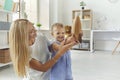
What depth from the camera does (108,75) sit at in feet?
8.95

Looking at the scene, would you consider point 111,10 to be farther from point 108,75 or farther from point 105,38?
point 108,75

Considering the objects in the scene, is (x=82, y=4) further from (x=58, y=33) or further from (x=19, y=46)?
(x=19, y=46)

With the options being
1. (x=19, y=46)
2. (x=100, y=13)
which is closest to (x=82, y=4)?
(x=100, y=13)

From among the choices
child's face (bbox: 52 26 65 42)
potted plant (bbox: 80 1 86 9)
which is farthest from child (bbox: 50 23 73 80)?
potted plant (bbox: 80 1 86 9)

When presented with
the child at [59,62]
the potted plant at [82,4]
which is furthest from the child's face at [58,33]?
the potted plant at [82,4]

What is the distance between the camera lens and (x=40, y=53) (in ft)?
3.04

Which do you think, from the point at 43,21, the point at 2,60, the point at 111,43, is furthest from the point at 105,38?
the point at 2,60

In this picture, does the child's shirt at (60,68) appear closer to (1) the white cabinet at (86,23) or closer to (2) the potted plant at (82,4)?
(1) the white cabinet at (86,23)

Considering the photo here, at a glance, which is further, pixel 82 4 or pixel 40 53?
pixel 82 4

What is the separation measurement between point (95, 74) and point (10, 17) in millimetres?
2371

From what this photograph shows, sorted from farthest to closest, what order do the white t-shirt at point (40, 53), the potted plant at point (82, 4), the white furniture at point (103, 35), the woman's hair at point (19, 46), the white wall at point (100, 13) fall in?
the potted plant at point (82, 4), the white wall at point (100, 13), the white furniture at point (103, 35), the white t-shirt at point (40, 53), the woman's hair at point (19, 46)

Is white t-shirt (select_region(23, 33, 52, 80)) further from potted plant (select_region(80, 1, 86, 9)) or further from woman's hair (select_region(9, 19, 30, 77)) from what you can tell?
potted plant (select_region(80, 1, 86, 9))

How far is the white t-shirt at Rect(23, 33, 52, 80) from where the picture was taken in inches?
35.7

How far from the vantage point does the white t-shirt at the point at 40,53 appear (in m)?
0.91
